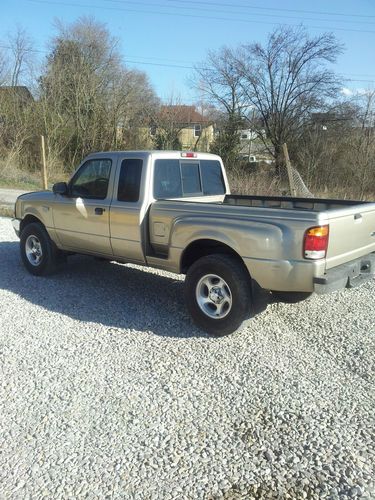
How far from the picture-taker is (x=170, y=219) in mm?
4828

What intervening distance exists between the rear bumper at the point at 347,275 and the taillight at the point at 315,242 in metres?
0.21

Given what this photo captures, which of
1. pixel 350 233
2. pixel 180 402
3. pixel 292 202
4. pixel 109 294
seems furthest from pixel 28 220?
pixel 350 233

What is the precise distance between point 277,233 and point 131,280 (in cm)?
298

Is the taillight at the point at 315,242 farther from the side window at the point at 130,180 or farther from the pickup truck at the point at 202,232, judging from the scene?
the side window at the point at 130,180

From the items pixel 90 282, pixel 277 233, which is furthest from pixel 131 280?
pixel 277 233

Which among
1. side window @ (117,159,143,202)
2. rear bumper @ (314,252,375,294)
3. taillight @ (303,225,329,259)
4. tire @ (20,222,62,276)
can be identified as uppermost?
side window @ (117,159,143,202)

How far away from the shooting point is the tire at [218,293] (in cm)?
426

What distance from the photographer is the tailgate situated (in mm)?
3988

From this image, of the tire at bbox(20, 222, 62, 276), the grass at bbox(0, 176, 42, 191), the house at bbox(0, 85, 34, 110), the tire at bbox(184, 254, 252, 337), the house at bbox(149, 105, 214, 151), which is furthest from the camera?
the house at bbox(149, 105, 214, 151)

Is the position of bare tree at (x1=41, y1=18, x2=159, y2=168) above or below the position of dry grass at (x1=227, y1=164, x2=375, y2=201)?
above

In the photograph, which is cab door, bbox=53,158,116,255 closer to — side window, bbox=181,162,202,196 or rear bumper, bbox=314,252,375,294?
side window, bbox=181,162,202,196

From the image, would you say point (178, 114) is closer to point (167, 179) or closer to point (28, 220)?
point (28, 220)

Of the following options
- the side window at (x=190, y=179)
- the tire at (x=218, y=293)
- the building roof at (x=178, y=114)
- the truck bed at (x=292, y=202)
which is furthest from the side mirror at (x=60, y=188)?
the building roof at (x=178, y=114)

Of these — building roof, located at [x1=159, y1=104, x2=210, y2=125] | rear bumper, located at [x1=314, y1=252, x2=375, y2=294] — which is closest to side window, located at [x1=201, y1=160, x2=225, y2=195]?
rear bumper, located at [x1=314, y1=252, x2=375, y2=294]
